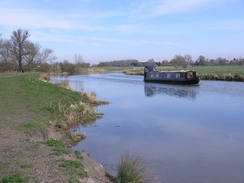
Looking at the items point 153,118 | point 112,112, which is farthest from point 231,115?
point 112,112

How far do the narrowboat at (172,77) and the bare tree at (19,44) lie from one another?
2880 centimetres

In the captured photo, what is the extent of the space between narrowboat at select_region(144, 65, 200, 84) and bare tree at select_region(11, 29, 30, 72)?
94.5 ft

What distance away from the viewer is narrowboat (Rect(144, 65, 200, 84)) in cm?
3147

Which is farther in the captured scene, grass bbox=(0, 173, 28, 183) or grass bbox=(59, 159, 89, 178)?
grass bbox=(59, 159, 89, 178)

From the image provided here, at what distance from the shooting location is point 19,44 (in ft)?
175

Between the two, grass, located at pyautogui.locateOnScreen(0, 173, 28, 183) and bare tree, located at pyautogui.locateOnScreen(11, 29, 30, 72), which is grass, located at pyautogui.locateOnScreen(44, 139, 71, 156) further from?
bare tree, located at pyautogui.locateOnScreen(11, 29, 30, 72)

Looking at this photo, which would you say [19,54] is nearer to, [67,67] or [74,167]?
[67,67]

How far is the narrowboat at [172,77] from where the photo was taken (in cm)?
3147

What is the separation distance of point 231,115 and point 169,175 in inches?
342

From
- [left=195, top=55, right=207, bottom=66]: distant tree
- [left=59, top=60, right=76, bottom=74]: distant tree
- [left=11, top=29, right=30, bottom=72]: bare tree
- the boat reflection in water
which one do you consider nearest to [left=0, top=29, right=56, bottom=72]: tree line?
[left=11, top=29, right=30, bottom=72]: bare tree

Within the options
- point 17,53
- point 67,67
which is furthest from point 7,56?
point 67,67

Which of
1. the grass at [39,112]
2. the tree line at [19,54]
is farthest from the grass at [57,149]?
the tree line at [19,54]

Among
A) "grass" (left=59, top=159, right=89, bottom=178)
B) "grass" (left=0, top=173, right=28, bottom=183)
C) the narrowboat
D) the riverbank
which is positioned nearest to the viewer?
"grass" (left=0, top=173, right=28, bottom=183)

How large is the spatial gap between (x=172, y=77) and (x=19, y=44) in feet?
115
